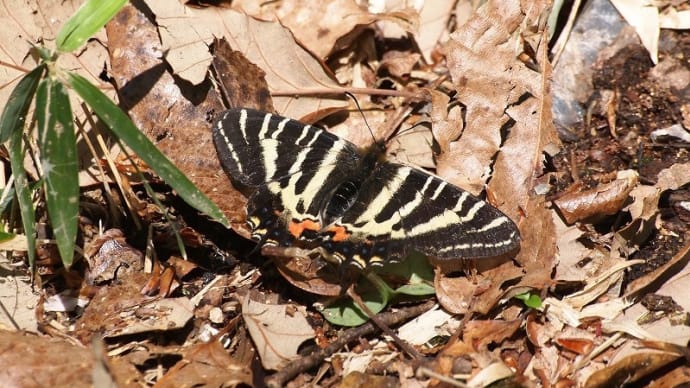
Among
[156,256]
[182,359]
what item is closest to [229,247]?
[156,256]

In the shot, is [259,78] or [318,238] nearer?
[318,238]

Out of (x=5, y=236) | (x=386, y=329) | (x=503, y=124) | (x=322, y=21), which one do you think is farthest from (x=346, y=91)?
(x=5, y=236)

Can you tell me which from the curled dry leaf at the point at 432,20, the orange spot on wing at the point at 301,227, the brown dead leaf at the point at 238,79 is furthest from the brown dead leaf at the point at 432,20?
the orange spot on wing at the point at 301,227

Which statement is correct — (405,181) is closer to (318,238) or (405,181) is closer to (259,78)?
(318,238)

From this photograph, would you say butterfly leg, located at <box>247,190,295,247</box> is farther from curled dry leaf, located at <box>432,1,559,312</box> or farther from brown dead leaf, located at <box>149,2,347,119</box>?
curled dry leaf, located at <box>432,1,559,312</box>

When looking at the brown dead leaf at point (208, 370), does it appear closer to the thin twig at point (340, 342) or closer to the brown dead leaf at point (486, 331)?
the thin twig at point (340, 342)

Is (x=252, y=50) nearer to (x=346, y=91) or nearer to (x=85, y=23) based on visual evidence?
(x=346, y=91)
